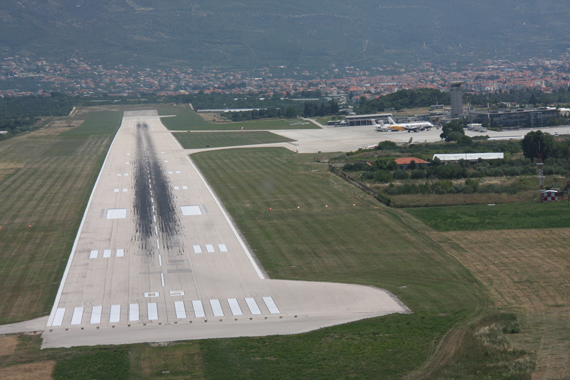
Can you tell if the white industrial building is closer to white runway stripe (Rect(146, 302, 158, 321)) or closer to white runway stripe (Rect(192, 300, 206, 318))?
white runway stripe (Rect(192, 300, 206, 318))

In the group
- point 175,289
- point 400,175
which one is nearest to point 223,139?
point 400,175

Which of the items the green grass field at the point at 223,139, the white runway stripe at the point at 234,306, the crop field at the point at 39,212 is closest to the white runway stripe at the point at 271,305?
the white runway stripe at the point at 234,306

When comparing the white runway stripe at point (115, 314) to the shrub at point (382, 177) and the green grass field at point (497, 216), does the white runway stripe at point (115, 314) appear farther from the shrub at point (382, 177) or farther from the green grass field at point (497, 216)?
the shrub at point (382, 177)

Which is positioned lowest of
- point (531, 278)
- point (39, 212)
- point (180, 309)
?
point (531, 278)

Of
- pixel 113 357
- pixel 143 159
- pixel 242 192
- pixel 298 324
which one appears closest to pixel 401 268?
pixel 298 324

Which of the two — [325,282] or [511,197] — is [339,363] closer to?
[325,282]

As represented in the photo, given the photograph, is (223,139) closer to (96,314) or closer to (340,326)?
(96,314)
